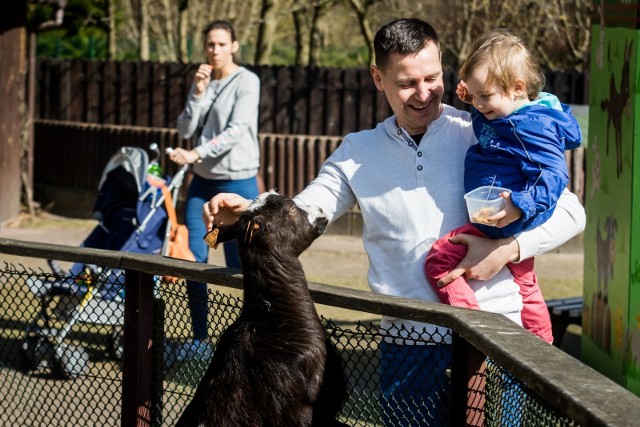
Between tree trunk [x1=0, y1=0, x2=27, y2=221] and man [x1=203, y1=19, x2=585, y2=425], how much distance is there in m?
10.6

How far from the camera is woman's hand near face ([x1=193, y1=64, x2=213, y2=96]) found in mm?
7590

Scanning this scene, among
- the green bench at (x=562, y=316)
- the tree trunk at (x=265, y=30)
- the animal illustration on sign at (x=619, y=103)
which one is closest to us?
the animal illustration on sign at (x=619, y=103)

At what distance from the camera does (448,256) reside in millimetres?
3537

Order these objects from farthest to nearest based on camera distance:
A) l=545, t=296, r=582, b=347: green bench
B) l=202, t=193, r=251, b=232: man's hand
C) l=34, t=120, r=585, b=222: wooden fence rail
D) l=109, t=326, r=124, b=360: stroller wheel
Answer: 1. l=34, t=120, r=585, b=222: wooden fence rail
2. l=545, t=296, r=582, b=347: green bench
3. l=109, t=326, r=124, b=360: stroller wheel
4. l=202, t=193, r=251, b=232: man's hand

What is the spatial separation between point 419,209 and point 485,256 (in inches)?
11.1

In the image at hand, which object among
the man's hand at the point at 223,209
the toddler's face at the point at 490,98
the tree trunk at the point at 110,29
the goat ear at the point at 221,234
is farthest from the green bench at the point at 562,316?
the tree trunk at the point at 110,29

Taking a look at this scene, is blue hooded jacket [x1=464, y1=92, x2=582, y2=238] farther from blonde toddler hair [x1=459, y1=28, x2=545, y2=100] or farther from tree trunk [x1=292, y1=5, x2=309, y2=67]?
tree trunk [x1=292, y1=5, x2=309, y2=67]

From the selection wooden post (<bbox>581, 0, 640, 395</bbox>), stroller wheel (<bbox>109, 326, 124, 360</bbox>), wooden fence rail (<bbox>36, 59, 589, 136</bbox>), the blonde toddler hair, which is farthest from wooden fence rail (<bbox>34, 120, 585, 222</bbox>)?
the blonde toddler hair

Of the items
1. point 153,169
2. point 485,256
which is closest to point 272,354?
point 485,256

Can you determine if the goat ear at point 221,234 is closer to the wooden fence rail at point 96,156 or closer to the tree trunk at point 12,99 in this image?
the wooden fence rail at point 96,156

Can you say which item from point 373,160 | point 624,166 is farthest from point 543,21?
point 373,160

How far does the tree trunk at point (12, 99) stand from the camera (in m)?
13.5

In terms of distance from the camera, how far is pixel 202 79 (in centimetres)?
765

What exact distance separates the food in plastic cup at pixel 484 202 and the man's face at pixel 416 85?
0.40 m
